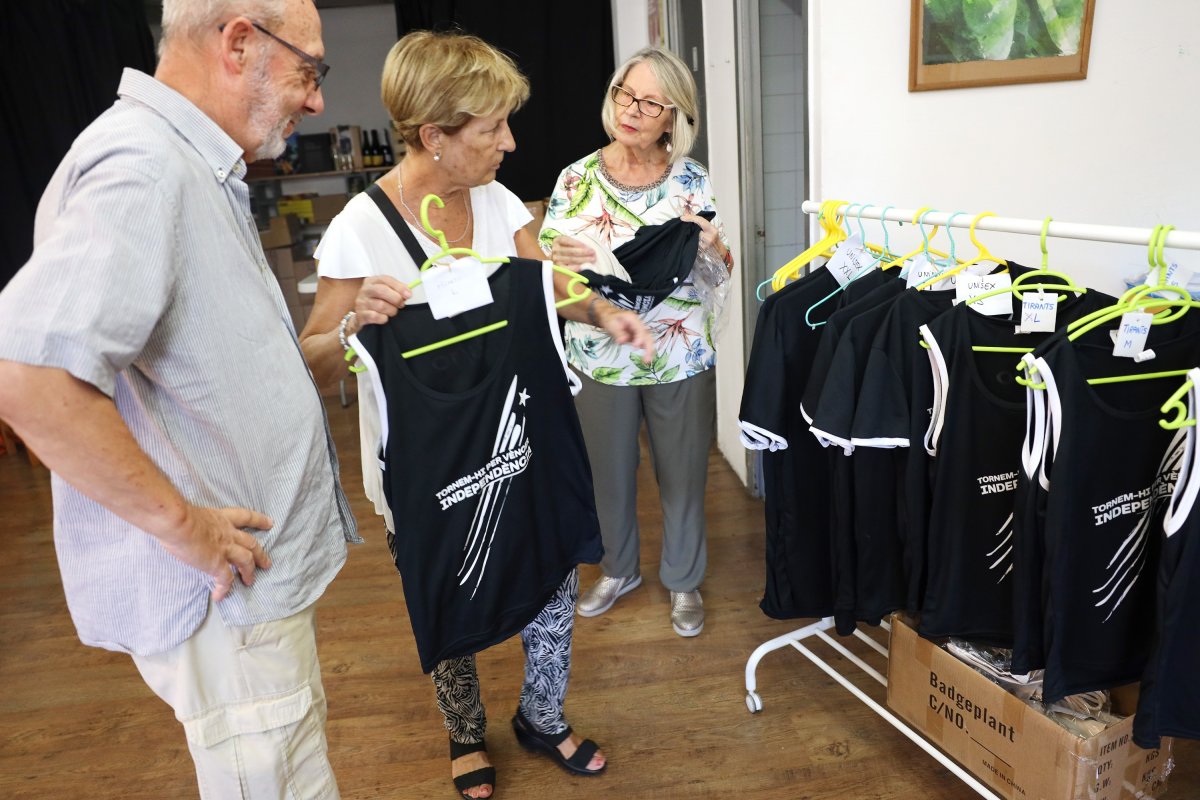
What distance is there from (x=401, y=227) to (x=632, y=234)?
853 millimetres

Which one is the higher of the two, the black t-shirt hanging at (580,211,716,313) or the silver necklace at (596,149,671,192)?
the silver necklace at (596,149,671,192)

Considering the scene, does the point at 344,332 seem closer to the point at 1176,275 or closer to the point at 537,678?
the point at 537,678

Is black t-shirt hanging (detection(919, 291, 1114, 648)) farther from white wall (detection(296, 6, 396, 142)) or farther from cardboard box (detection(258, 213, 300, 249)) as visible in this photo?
white wall (detection(296, 6, 396, 142))

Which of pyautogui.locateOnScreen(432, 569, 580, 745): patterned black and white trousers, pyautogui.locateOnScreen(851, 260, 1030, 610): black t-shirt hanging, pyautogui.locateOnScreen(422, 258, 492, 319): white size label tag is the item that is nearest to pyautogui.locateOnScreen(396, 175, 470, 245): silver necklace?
pyautogui.locateOnScreen(422, 258, 492, 319): white size label tag

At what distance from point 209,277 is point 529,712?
4.71ft

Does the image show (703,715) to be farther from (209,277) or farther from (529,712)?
(209,277)

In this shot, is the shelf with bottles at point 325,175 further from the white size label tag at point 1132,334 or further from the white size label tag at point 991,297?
the white size label tag at point 1132,334

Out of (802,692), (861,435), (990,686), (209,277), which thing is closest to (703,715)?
(802,692)

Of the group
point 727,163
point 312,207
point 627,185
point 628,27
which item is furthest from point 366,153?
point 627,185

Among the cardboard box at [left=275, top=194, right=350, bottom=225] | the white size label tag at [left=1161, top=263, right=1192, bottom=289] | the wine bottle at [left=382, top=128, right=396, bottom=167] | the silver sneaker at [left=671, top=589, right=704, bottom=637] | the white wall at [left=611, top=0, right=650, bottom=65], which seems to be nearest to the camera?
the white size label tag at [left=1161, top=263, right=1192, bottom=289]

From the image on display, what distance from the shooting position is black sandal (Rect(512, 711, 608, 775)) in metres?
2.11

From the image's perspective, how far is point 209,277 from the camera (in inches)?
43.5

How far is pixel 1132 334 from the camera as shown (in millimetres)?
1375

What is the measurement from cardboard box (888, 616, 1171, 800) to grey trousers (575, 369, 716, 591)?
33.8 inches
